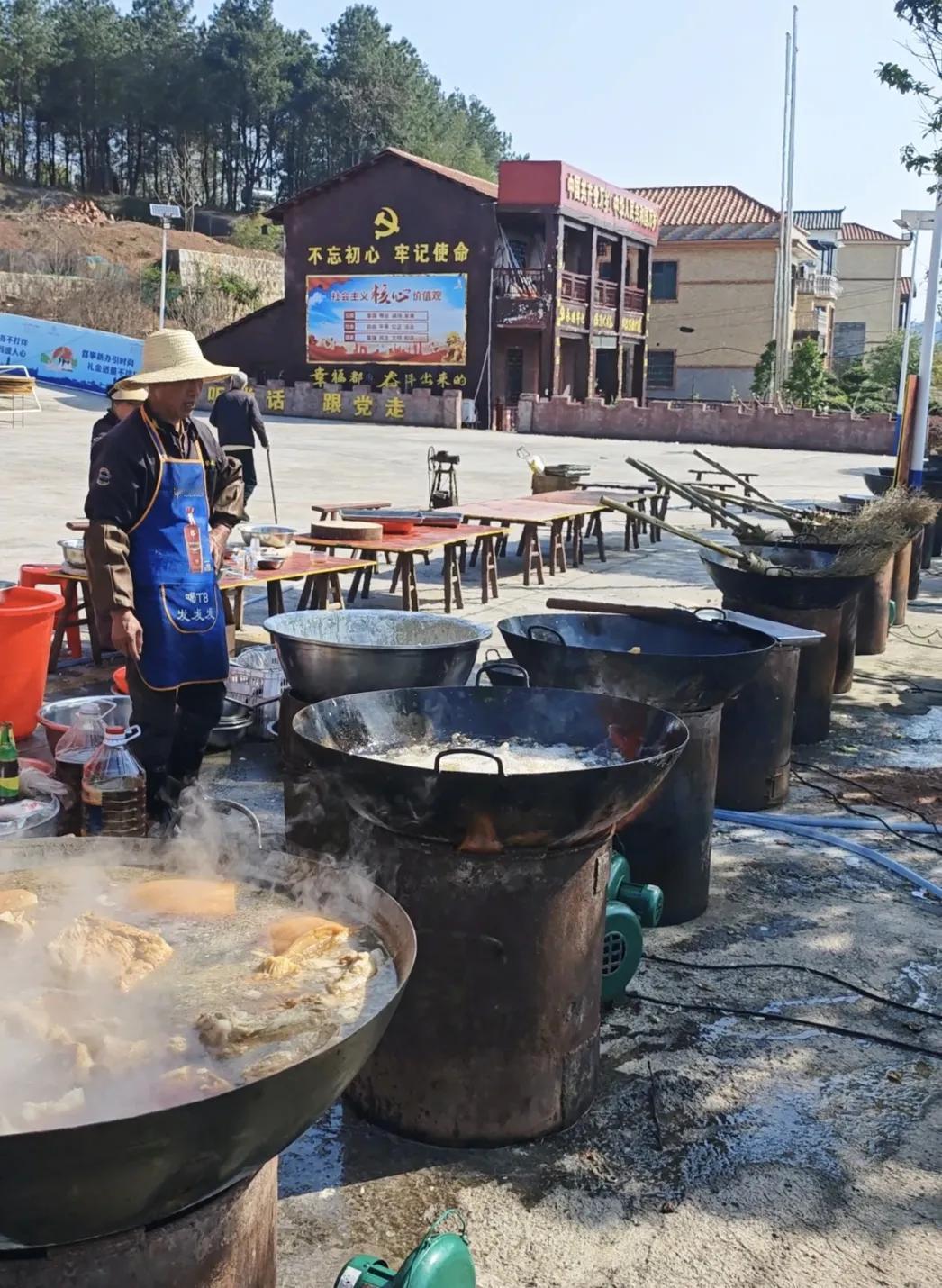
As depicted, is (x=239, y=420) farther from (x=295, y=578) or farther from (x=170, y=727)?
(x=170, y=727)

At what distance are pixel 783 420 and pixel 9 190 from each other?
46.0 metres

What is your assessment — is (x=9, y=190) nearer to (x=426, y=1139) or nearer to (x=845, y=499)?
(x=845, y=499)

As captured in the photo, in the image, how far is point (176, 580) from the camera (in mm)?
4336

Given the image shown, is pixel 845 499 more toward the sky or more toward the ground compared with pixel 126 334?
more toward the ground

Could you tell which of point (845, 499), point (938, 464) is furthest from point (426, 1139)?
point (938, 464)

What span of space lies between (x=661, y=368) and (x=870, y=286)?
72.7 ft

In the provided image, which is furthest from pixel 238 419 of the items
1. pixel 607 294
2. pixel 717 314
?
pixel 717 314

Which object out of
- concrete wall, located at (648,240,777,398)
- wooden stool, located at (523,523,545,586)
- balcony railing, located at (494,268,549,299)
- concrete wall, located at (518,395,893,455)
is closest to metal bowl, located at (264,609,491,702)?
wooden stool, located at (523,523,545,586)

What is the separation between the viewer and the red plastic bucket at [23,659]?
233 inches

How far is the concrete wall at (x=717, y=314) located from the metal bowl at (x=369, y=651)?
150 ft

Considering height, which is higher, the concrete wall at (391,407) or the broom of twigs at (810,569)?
the concrete wall at (391,407)

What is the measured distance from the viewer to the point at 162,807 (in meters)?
4.71

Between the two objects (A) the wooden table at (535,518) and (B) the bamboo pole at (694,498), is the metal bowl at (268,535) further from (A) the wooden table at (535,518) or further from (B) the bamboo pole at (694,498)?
(A) the wooden table at (535,518)

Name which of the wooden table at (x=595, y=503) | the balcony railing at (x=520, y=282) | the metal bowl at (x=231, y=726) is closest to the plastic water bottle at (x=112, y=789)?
the metal bowl at (x=231, y=726)
